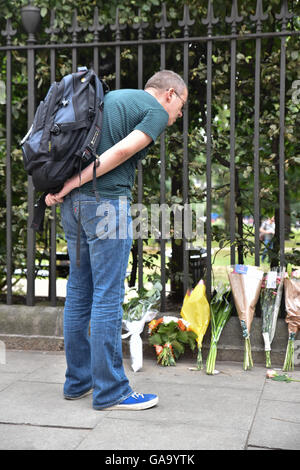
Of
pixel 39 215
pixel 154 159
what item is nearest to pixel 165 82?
pixel 39 215

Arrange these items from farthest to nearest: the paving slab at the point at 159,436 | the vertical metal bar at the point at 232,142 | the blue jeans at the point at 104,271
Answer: the vertical metal bar at the point at 232,142
the blue jeans at the point at 104,271
the paving slab at the point at 159,436

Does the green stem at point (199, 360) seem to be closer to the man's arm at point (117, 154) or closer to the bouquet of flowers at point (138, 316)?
the bouquet of flowers at point (138, 316)

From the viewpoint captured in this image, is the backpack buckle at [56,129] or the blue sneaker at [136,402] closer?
the backpack buckle at [56,129]

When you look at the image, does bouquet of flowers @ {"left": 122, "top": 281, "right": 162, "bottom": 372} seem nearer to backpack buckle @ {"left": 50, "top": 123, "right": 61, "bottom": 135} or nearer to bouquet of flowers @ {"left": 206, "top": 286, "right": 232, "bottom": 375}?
bouquet of flowers @ {"left": 206, "top": 286, "right": 232, "bottom": 375}

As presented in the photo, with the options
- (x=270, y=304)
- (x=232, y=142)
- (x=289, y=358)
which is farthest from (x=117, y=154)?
(x=289, y=358)

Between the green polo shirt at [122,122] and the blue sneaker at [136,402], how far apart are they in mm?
1093

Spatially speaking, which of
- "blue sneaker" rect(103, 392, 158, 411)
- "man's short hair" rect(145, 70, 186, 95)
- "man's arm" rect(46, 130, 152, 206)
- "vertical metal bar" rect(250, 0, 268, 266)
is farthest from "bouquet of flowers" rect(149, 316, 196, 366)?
"man's short hair" rect(145, 70, 186, 95)

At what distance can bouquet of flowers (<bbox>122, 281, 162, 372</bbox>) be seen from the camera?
4.03 metres

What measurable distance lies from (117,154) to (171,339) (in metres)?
1.64

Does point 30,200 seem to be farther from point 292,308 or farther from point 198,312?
point 292,308

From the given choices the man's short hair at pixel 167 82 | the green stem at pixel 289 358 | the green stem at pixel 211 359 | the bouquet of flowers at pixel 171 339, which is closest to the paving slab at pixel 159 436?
the green stem at pixel 211 359

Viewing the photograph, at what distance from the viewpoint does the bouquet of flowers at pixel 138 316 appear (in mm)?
4031

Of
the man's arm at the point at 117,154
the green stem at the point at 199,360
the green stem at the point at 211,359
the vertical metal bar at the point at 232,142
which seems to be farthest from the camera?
the vertical metal bar at the point at 232,142
